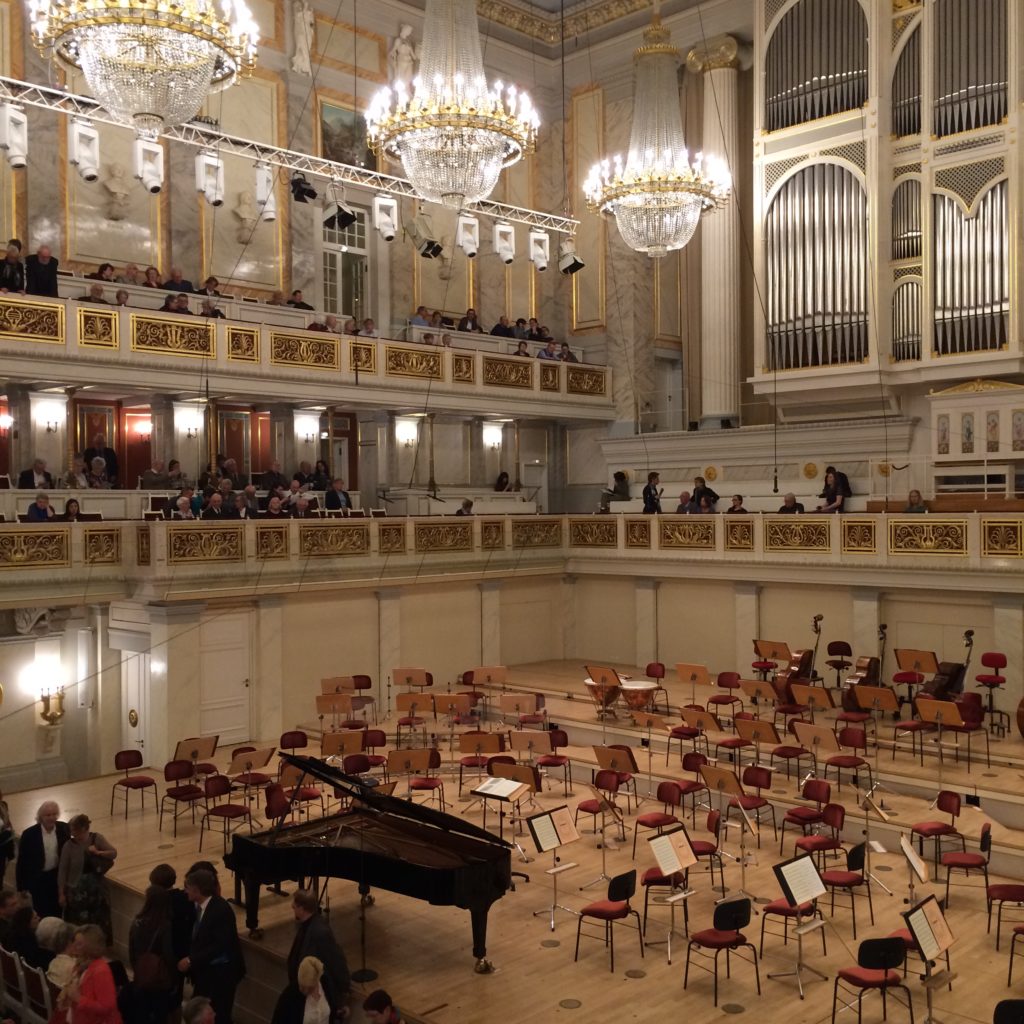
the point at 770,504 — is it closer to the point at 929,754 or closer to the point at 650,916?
the point at 929,754

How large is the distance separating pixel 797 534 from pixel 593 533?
4.51 meters

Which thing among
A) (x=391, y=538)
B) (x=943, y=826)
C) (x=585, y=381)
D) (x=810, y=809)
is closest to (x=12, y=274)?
(x=391, y=538)

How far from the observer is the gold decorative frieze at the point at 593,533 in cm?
2044

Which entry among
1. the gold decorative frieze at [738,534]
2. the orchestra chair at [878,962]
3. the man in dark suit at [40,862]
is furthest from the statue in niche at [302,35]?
the orchestra chair at [878,962]

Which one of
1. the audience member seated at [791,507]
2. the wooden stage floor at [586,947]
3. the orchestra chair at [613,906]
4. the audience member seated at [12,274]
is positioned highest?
the audience member seated at [12,274]

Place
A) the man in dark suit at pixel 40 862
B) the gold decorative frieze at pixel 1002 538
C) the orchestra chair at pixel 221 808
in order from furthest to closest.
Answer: the gold decorative frieze at pixel 1002 538 < the orchestra chair at pixel 221 808 < the man in dark suit at pixel 40 862

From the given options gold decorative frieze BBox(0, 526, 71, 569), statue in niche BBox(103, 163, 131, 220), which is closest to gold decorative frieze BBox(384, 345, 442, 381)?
statue in niche BBox(103, 163, 131, 220)

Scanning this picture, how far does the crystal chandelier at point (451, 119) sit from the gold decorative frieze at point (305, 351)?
7436 mm

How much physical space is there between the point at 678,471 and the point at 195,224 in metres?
10.2

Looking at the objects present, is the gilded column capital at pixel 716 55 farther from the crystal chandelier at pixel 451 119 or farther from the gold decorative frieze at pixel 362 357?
the crystal chandelier at pixel 451 119

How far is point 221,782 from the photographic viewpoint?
461 inches

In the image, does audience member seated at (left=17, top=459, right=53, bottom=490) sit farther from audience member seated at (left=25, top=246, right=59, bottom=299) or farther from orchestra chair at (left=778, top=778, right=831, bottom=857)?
orchestra chair at (left=778, top=778, right=831, bottom=857)

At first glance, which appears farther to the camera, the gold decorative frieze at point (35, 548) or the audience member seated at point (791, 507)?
the audience member seated at point (791, 507)

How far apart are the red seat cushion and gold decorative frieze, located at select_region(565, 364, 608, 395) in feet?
52.4
